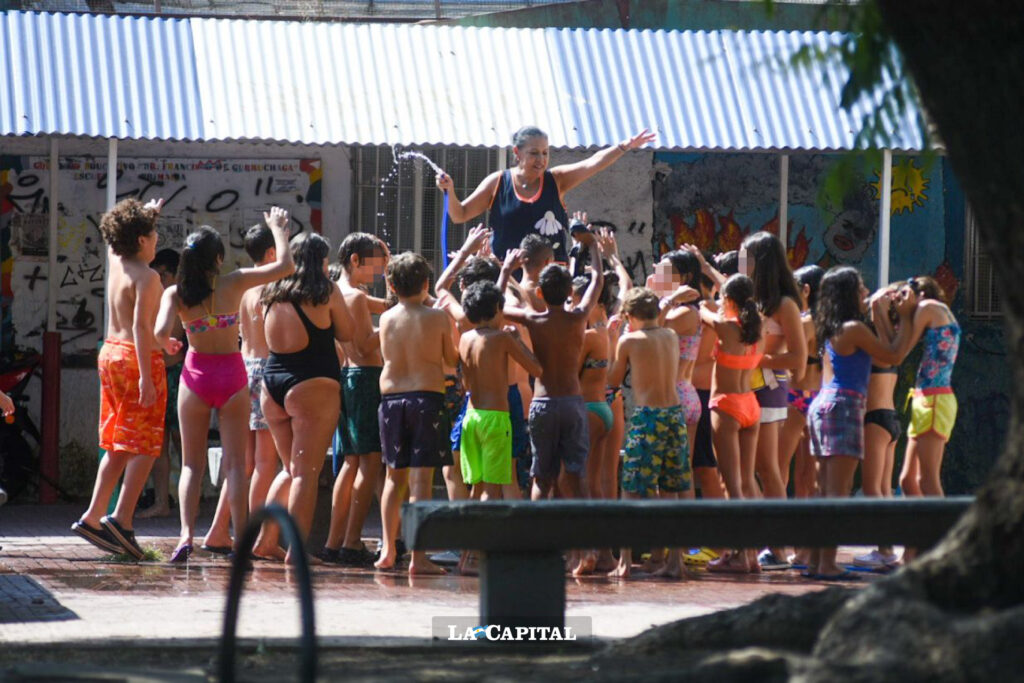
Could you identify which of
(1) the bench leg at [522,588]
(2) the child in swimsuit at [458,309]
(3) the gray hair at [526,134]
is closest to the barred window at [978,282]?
(3) the gray hair at [526,134]

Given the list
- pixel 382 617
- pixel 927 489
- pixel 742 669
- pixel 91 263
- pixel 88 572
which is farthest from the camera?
pixel 91 263

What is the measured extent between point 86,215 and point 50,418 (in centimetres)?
190

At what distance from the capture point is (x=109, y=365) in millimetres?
9484

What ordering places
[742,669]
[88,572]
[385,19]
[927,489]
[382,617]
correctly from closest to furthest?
[742,669] < [382,617] < [88,572] < [927,489] < [385,19]

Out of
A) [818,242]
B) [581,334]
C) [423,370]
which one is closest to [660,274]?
[581,334]

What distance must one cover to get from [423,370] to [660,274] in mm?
1830

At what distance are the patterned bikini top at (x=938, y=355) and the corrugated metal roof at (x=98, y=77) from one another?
17.9 feet

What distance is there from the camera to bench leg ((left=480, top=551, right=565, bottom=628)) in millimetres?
6160

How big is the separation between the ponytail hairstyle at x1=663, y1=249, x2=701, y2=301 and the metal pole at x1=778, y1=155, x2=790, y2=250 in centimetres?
282

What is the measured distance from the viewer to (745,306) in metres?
9.41

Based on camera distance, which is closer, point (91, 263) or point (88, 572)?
point (88, 572)

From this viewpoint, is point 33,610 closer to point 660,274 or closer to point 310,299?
point 310,299

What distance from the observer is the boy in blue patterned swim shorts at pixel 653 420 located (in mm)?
9281

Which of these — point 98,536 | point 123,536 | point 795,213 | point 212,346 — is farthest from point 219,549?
point 795,213
